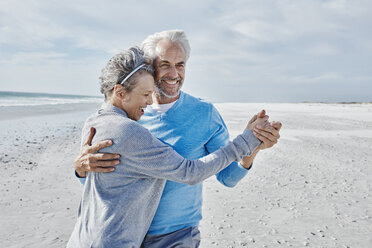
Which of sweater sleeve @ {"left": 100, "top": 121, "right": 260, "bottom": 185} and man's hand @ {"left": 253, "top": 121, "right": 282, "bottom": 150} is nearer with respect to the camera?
sweater sleeve @ {"left": 100, "top": 121, "right": 260, "bottom": 185}

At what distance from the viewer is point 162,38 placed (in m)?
2.38

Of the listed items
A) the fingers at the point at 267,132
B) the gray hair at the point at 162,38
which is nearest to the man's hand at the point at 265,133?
the fingers at the point at 267,132

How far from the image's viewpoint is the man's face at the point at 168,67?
236cm

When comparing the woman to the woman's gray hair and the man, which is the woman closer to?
the woman's gray hair

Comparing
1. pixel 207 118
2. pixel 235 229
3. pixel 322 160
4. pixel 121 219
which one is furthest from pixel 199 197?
pixel 322 160

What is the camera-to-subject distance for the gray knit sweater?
1635 mm

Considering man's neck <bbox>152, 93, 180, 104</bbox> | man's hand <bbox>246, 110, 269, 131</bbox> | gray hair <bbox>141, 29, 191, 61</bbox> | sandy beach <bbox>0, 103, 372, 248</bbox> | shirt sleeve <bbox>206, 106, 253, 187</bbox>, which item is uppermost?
gray hair <bbox>141, 29, 191, 61</bbox>

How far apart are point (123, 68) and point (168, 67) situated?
2.10ft

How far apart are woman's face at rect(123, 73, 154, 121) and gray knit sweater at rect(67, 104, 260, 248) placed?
0.08m

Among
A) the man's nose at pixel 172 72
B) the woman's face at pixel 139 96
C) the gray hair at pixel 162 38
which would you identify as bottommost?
the woman's face at pixel 139 96

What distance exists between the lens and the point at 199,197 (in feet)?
→ 7.91

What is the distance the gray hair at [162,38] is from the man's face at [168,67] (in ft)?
0.12

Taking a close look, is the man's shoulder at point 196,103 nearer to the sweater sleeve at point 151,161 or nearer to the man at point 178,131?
the man at point 178,131

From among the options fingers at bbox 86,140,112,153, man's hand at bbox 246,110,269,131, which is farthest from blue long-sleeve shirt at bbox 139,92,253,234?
fingers at bbox 86,140,112,153
